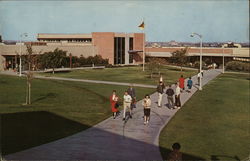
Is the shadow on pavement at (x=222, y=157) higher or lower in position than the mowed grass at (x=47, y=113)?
lower

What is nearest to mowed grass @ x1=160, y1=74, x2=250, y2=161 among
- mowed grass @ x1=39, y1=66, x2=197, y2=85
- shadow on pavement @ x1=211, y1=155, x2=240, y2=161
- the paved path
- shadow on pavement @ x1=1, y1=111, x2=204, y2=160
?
shadow on pavement @ x1=211, y1=155, x2=240, y2=161

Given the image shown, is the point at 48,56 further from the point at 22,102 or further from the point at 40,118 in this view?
the point at 40,118

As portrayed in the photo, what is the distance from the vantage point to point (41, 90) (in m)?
29.8

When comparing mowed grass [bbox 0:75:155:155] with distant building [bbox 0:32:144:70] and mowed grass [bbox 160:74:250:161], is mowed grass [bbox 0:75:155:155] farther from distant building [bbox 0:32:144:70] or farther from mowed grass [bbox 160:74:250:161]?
distant building [bbox 0:32:144:70]

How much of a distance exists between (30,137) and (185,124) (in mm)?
7738

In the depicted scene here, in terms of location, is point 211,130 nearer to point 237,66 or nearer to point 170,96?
point 170,96

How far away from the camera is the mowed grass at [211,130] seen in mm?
13680

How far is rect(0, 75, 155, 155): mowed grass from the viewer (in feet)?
47.9

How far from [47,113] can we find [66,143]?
6.27 metres

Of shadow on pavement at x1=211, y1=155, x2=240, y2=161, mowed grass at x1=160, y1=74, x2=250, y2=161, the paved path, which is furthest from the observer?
mowed grass at x1=160, y1=74, x2=250, y2=161

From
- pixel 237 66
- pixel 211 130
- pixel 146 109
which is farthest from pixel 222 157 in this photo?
pixel 237 66

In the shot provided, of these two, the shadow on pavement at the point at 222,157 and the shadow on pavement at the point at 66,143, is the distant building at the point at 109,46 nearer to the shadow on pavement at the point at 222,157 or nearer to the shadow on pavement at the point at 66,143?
the shadow on pavement at the point at 66,143

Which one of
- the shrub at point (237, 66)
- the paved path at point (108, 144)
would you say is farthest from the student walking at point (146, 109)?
the shrub at point (237, 66)

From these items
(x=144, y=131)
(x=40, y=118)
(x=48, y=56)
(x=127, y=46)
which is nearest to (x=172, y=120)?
(x=144, y=131)
